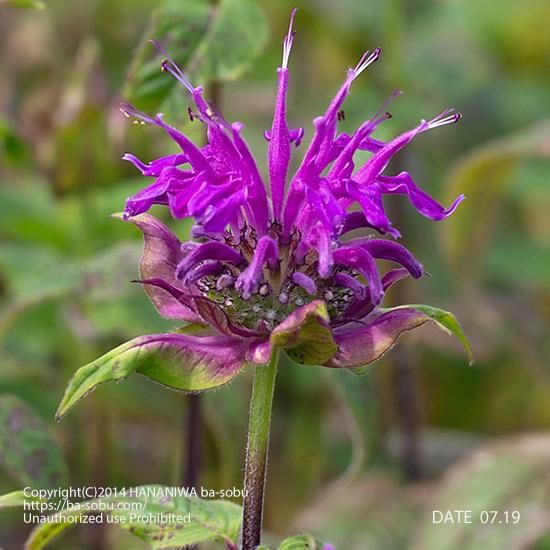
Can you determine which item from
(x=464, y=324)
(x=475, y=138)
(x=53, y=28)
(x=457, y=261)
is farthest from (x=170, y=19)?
(x=53, y=28)

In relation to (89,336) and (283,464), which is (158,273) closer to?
(89,336)

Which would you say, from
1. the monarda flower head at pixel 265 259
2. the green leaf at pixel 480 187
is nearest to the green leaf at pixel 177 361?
the monarda flower head at pixel 265 259

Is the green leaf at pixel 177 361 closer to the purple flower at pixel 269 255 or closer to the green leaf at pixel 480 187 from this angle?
the purple flower at pixel 269 255

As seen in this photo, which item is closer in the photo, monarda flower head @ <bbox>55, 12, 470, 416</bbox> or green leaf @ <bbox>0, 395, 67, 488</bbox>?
monarda flower head @ <bbox>55, 12, 470, 416</bbox>

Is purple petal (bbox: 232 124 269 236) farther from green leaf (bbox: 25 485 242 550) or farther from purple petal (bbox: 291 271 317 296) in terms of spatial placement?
green leaf (bbox: 25 485 242 550)

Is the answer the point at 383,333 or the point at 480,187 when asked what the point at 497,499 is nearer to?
the point at 480,187

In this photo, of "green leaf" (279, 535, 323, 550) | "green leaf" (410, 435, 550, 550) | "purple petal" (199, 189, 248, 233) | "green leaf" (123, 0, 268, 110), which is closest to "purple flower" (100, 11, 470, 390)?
"purple petal" (199, 189, 248, 233)
